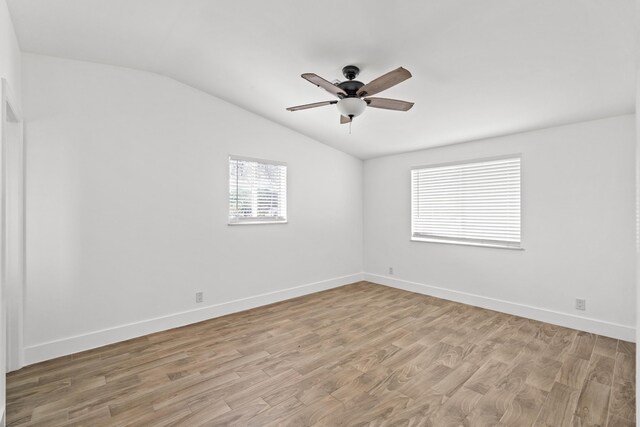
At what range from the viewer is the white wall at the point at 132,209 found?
273 centimetres

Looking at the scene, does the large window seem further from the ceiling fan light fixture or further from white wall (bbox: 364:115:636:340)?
the ceiling fan light fixture

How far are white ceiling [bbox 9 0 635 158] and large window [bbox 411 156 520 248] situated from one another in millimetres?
726

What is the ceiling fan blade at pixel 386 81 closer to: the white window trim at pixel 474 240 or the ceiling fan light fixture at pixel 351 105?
the ceiling fan light fixture at pixel 351 105

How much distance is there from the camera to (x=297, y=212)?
4.65 m

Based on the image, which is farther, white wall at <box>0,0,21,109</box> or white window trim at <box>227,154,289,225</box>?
white window trim at <box>227,154,289,225</box>

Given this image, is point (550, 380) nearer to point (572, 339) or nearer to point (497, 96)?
point (572, 339)

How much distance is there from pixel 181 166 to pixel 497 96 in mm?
3465

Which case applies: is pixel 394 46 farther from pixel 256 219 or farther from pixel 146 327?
pixel 146 327

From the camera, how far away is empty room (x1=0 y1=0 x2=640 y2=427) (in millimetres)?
2086

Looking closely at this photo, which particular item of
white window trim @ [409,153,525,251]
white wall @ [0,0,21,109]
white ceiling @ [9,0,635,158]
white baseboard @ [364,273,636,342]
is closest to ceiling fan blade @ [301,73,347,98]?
white ceiling @ [9,0,635,158]

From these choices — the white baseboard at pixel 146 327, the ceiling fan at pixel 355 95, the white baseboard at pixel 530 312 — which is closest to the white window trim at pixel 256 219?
the white baseboard at pixel 146 327

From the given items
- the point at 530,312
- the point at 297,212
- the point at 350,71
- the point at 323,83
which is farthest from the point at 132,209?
the point at 530,312

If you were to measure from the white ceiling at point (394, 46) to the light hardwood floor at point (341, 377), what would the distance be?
2411 millimetres

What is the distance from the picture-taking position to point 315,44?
251 centimetres
